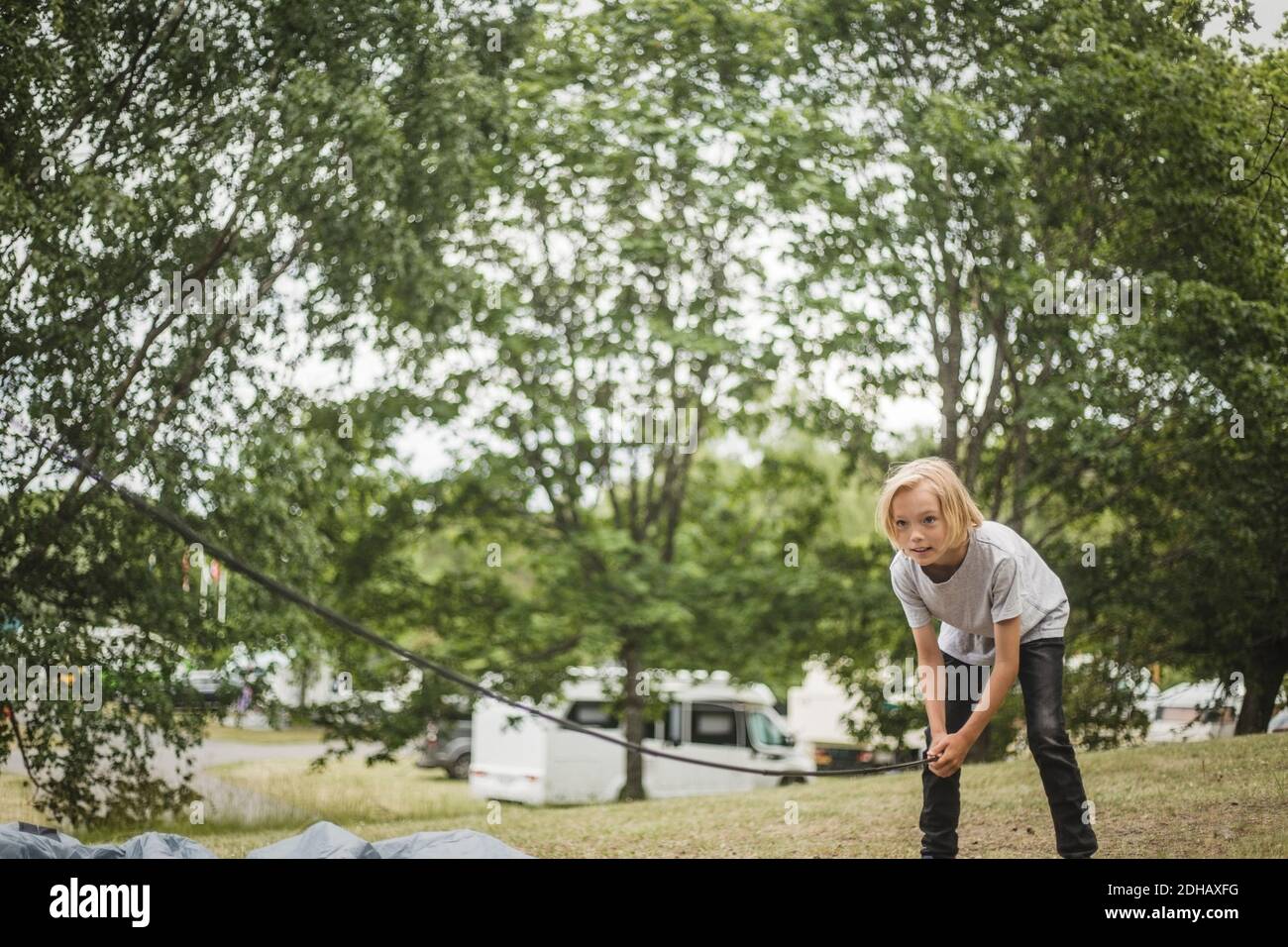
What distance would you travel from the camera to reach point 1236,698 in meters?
6.20

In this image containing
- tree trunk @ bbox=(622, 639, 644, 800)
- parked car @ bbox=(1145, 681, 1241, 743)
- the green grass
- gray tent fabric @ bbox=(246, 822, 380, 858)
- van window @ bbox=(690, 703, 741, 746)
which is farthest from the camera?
van window @ bbox=(690, 703, 741, 746)

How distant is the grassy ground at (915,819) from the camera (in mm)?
4648

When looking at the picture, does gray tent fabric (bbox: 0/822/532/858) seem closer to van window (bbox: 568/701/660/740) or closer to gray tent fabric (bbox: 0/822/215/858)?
gray tent fabric (bbox: 0/822/215/858)

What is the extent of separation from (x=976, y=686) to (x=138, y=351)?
4.98 meters

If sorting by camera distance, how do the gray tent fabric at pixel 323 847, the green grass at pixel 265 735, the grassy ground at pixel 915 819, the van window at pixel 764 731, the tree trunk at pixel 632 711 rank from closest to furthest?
the gray tent fabric at pixel 323 847 < the grassy ground at pixel 915 819 < the green grass at pixel 265 735 < the tree trunk at pixel 632 711 < the van window at pixel 764 731

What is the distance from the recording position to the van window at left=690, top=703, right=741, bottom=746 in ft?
45.7

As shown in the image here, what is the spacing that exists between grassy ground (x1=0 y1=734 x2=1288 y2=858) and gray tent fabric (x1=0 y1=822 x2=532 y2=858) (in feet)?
3.66

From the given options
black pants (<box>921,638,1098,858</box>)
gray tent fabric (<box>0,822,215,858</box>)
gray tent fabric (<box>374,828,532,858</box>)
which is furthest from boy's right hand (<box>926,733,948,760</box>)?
gray tent fabric (<box>0,822,215,858</box>)

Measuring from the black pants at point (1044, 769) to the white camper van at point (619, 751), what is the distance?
8.83m

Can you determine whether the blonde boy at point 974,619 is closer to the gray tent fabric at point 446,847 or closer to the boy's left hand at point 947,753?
the boy's left hand at point 947,753

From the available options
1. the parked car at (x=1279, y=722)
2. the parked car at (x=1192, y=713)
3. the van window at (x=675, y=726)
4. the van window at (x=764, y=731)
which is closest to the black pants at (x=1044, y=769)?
the parked car at (x=1279, y=722)

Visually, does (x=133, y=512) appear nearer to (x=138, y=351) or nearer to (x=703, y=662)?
(x=138, y=351)

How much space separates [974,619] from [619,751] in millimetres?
10353
